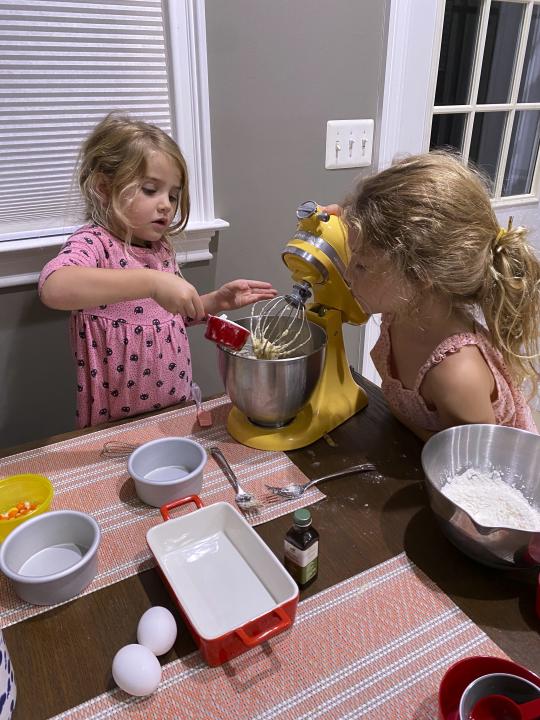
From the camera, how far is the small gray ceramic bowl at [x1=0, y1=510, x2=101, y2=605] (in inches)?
22.9

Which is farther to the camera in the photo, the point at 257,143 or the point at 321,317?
the point at 257,143

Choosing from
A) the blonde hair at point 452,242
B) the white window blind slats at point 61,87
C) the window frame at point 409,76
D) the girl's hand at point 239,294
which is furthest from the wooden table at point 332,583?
the window frame at point 409,76

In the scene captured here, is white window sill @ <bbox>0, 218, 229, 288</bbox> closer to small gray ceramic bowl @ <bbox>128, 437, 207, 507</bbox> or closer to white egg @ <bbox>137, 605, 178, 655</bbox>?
small gray ceramic bowl @ <bbox>128, 437, 207, 507</bbox>

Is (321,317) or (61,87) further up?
(61,87)

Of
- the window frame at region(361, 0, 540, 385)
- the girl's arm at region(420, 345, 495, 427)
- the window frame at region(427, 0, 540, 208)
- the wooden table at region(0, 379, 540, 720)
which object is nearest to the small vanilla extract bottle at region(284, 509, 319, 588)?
the wooden table at region(0, 379, 540, 720)

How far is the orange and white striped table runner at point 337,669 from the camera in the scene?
0.49m

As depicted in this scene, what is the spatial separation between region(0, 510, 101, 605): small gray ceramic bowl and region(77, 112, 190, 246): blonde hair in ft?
1.97

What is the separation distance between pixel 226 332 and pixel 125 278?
0.63ft

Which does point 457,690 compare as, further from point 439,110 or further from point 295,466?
point 439,110

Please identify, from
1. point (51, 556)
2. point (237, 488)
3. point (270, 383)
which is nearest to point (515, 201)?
point (270, 383)

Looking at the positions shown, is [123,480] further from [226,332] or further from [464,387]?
[464,387]

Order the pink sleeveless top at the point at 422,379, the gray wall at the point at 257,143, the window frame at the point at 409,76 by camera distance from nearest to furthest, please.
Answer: the pink sleeveless top at the point at 422,379 → the gray wall at the point at 257,143 → the window frame at the point at 409,76

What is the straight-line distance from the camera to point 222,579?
61cm

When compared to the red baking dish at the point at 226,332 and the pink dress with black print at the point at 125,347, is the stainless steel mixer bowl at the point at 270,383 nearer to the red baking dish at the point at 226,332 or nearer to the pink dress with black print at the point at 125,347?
the red baking dish at the point at 226,332
